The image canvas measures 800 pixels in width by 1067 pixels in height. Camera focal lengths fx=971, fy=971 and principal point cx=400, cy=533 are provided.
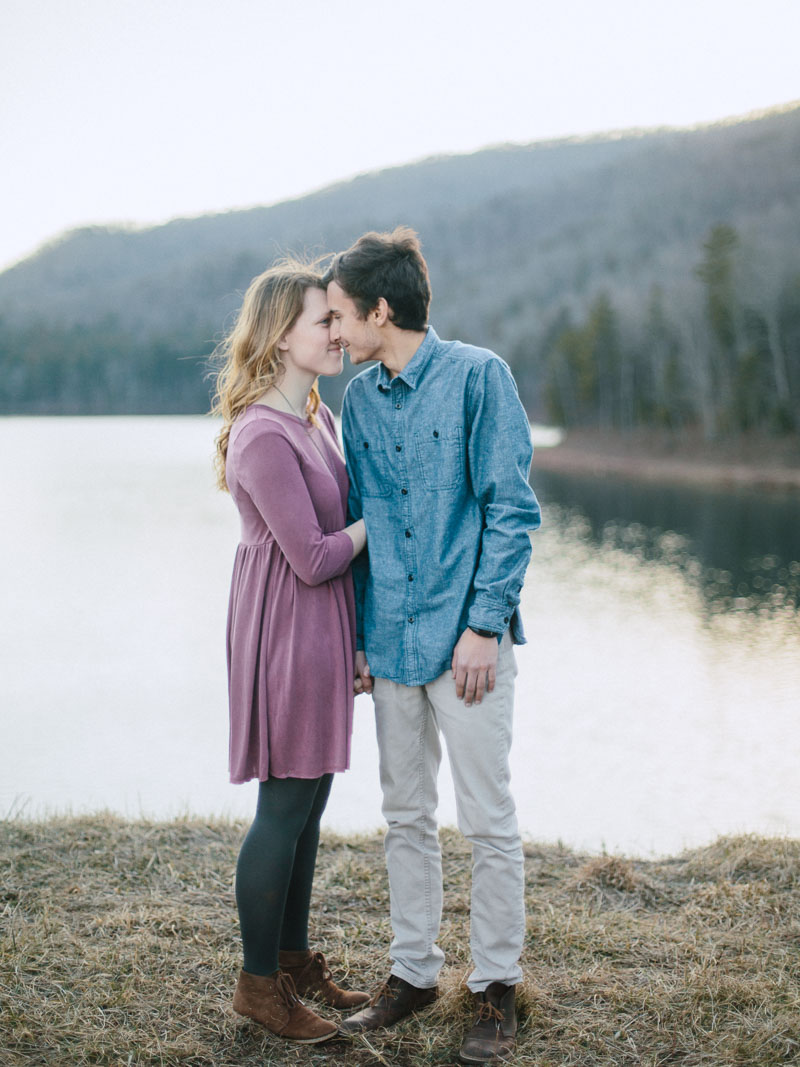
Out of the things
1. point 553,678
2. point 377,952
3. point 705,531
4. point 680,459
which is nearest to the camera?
point 377,952

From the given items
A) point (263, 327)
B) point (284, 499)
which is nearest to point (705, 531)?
point (263, 327)

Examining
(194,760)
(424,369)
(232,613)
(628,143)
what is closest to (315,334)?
(424,369)

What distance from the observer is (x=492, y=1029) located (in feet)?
7.39

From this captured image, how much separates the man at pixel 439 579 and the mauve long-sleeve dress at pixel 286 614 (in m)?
0.14

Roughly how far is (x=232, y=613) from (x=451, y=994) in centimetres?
109

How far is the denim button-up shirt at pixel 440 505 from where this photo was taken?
223 centimetres

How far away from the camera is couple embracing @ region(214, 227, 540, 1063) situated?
2.24 metres

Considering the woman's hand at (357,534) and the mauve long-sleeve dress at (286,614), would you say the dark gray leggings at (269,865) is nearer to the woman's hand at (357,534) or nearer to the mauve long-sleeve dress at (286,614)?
the mauve long-sleeve dress at (286,614)

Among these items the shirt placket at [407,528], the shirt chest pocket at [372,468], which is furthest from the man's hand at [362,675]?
the shirt chest pocket at [372,468]

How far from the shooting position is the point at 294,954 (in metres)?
2.47

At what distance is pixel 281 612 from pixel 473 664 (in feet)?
1.53

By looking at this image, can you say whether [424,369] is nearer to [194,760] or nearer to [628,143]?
[194,760]

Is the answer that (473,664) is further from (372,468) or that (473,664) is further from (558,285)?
(558,285)

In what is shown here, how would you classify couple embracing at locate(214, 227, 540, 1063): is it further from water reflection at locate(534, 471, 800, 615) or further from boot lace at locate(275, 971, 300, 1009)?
water reflection at locate(534, 471, 800, 615)
